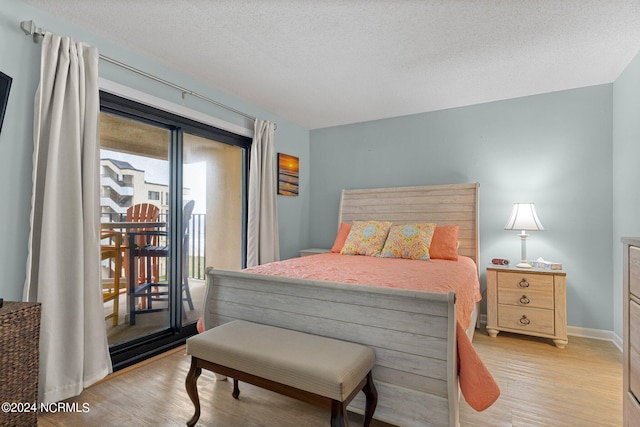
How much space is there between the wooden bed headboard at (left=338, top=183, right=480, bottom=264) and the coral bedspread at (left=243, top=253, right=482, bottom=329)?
689 millimetres

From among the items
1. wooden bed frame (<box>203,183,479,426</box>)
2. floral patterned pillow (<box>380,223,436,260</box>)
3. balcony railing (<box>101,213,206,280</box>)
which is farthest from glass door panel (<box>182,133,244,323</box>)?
floral patterned pillow (<box>380,223,436,260</box>)

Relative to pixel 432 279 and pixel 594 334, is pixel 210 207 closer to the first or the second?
pixel 432 279

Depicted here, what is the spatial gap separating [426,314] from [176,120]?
2.55m

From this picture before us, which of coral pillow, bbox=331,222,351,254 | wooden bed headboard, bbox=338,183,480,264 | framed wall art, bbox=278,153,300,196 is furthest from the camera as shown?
framed wall art, bbox=278,153,300,196

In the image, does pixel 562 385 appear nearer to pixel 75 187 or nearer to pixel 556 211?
pixel 556 211

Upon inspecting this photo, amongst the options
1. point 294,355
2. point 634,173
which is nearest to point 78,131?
point 294,355

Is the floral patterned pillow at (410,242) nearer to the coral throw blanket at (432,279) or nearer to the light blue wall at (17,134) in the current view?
the coral throw blanket at (432,279)

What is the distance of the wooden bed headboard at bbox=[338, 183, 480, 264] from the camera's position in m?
3.30

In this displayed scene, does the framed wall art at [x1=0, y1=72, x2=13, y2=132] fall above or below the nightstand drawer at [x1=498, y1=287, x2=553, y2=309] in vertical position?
above

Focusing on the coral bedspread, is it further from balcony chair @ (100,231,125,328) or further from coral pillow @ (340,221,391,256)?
balcony chair @ (100,231,125,328)

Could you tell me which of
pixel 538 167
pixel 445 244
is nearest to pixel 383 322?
pixel 445 244

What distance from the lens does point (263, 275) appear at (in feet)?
6.38

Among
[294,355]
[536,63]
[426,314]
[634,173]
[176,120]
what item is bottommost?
[294,355]

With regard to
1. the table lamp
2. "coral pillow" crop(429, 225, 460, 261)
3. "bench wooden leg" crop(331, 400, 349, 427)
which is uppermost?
the table lamp
